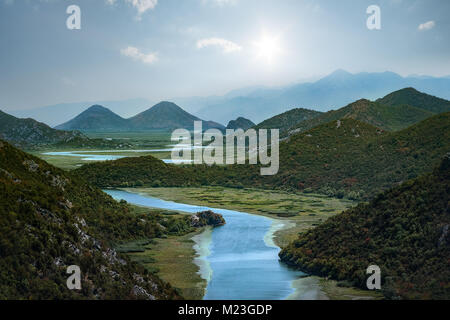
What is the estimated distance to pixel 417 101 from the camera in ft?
626

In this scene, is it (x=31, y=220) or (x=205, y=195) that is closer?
(x=31, y=220)

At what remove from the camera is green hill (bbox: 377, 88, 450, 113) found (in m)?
185

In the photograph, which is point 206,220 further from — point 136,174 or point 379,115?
point 379,115

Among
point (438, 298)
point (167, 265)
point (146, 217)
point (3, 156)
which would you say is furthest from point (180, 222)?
point (438, 298)

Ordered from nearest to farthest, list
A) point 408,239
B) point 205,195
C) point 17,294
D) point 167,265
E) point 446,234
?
point 17,294, point 446,234, point 408,239, point 167,265, point 205,195

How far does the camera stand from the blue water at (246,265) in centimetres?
2952

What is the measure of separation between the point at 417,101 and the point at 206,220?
15688cm

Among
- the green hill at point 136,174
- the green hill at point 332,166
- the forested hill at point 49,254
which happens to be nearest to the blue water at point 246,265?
the forested hill at point 49,254

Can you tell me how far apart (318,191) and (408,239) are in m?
45.5

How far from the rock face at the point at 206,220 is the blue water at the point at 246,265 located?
105 centimetres

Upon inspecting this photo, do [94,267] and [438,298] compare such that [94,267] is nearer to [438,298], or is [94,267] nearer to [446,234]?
[438,298]

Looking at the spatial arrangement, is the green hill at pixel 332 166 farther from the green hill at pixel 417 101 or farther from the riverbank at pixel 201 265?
the green hill at pixel 417 101

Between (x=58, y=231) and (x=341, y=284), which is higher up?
(x=58, y=231)

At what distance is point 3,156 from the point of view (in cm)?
3691
